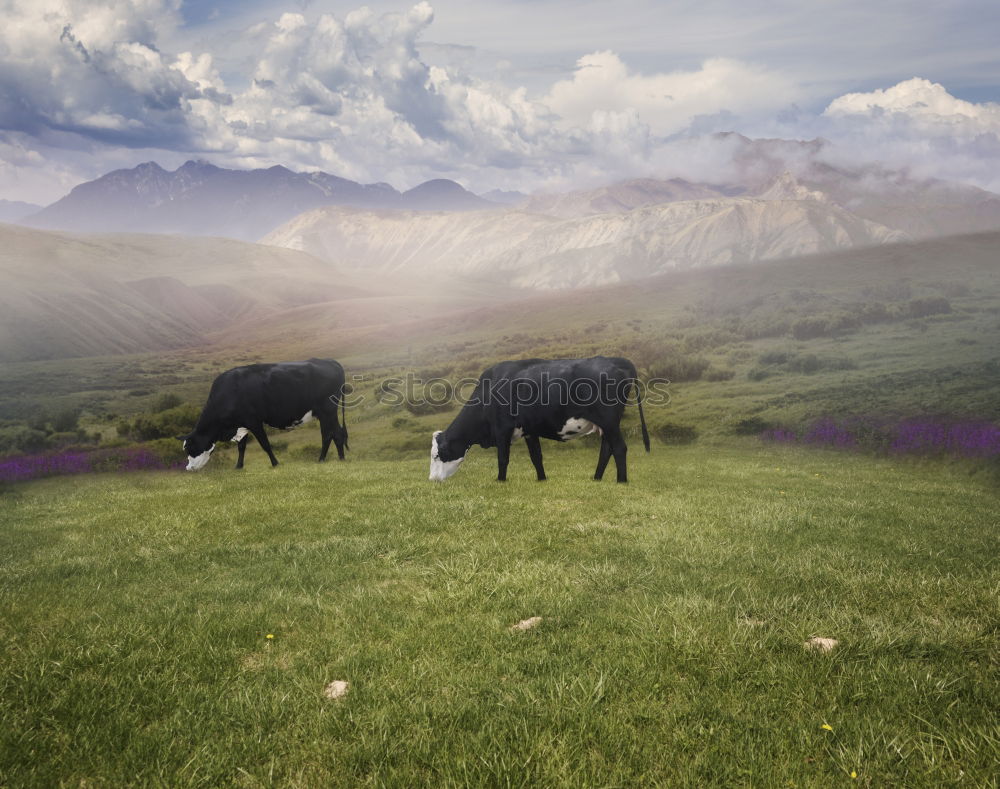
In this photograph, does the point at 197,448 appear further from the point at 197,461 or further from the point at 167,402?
the point at 167,402

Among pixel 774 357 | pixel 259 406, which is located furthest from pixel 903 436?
pixel 259 406

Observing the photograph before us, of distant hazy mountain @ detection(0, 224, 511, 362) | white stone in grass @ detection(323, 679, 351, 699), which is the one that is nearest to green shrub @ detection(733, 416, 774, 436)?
white stone in grass @ detection(323, 679, 351, 699)

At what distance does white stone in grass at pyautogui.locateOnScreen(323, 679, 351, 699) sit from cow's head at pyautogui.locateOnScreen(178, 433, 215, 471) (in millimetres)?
18121

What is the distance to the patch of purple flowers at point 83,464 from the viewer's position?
2216 centimetres

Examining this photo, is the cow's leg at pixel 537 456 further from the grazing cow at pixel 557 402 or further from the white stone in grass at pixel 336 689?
the white stone in grass at pixel 336 689

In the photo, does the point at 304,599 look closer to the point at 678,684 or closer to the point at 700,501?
the point at 678,684

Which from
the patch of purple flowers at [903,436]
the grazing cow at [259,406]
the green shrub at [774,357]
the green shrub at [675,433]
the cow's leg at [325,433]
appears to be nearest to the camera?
the patch of purple flowers at [903,436]

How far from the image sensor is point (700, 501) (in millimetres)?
10805

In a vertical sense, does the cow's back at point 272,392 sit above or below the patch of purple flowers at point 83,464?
above

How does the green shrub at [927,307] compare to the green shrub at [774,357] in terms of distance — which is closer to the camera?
the green shrub at [774,357]

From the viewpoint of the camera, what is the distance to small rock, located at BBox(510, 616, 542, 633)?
507 cm

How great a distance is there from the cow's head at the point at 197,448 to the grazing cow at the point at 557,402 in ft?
33.7

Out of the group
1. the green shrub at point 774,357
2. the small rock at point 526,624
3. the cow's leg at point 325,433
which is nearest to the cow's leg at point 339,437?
the cow's leg at point 325,433

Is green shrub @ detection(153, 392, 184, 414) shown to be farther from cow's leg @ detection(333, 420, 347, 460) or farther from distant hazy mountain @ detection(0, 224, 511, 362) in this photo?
distant hazy mountain @ detection(0, 224, 511, 362)
